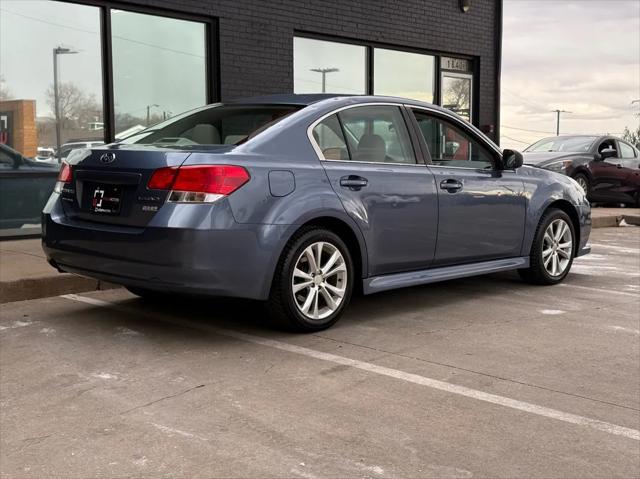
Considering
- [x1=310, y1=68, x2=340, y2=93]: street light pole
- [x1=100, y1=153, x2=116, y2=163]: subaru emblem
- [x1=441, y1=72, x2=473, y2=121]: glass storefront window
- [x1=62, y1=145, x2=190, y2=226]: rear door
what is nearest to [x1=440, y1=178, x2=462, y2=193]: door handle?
[x1=62, y1=145, x2=190, y2=226]: rear door

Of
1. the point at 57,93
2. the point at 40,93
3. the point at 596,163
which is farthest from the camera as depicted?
the point at 596,163

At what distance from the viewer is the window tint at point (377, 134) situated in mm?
5621

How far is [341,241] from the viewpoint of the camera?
5344 millimetres

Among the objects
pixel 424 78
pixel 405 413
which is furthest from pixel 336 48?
pixel 405 413

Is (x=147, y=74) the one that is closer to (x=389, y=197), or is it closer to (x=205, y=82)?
(x=205, y=82)

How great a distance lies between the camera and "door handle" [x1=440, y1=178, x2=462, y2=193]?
603 cm

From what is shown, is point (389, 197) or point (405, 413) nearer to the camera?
point (405, 413)

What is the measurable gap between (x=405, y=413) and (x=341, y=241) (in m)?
1.79

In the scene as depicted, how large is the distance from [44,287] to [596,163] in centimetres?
1264

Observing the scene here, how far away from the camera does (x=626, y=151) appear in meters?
17.1

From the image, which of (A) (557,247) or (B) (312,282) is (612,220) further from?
(B) (312,282)

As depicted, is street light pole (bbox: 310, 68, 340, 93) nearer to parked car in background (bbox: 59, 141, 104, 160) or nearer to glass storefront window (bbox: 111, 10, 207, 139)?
glass storefront window (bbox: 111, 10, 207, 139)

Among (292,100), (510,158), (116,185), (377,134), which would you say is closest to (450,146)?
(510,158)

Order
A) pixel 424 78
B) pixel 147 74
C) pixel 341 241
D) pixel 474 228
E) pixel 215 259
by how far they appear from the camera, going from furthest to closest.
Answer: pixel 424 78 < pixel 147 74 < pixel 474 228 < pixel 341 241 < pixel 215 259
